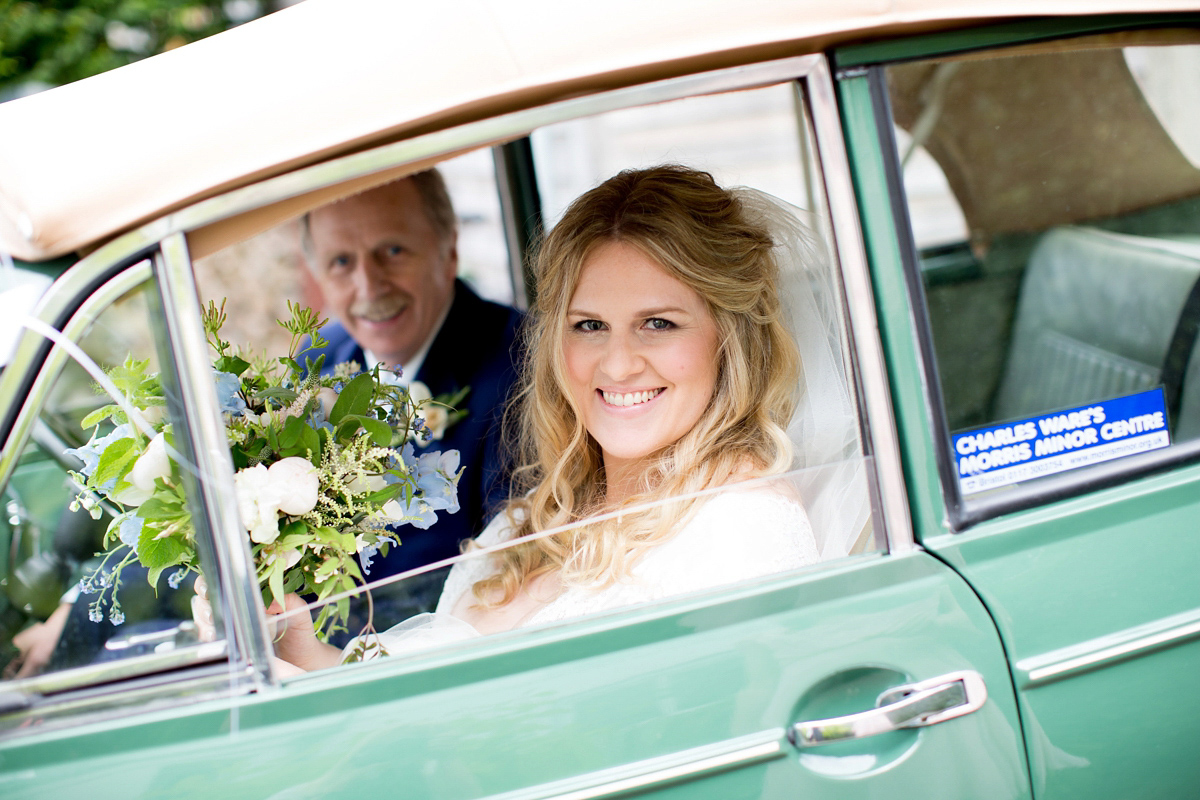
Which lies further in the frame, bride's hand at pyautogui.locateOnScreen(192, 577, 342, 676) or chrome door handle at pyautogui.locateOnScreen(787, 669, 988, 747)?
bride's hand at pyautogui.locateOnScreen(192, 577, 342, 676)

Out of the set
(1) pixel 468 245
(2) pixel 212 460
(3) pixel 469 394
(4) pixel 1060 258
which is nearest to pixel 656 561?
(2) pixel 212 460

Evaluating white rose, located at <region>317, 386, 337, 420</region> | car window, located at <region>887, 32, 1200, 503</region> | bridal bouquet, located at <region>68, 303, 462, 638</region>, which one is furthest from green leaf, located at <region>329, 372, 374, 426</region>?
car window, located at <region>887, 32, 1200, 503</region>

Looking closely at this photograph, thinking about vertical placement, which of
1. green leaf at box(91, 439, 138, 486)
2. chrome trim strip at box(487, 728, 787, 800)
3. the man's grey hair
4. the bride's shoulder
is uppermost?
the man's grey hair

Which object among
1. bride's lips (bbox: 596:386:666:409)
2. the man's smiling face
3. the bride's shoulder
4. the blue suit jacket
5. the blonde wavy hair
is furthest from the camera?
the man's smiling face

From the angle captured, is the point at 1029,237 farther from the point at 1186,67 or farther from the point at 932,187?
the point at 1186,67

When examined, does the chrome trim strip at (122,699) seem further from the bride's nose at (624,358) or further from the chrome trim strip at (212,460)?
the bride's nose at (624,358)

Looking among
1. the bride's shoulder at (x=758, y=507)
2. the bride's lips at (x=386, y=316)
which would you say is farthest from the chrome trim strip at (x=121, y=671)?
the bride's lips at (x=386, y=316)

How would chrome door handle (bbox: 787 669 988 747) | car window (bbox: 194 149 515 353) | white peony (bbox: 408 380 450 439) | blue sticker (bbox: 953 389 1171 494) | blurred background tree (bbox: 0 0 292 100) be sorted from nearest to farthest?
1. chrome door handle (bbox: 787 669 988 747)
2. blue sticker (bbox: 953 389 1171 494)
3. white peony (bbox: 408 380 450 439)
4. car window (bbox: 194 149 515 353)
5. blurred background tree (bbox: 0 0 292 100)

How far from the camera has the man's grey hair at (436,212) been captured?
317 cm

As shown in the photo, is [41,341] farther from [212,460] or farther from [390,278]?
[390,278]

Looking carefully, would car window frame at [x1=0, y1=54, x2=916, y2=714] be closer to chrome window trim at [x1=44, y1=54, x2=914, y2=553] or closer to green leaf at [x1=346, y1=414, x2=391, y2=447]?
chrome window trim at [x1=44, y1=54, x2=914, y2=553]

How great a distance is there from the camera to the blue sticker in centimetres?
132

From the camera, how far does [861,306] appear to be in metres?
1.25

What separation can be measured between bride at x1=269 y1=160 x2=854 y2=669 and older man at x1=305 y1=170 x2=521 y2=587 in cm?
87
